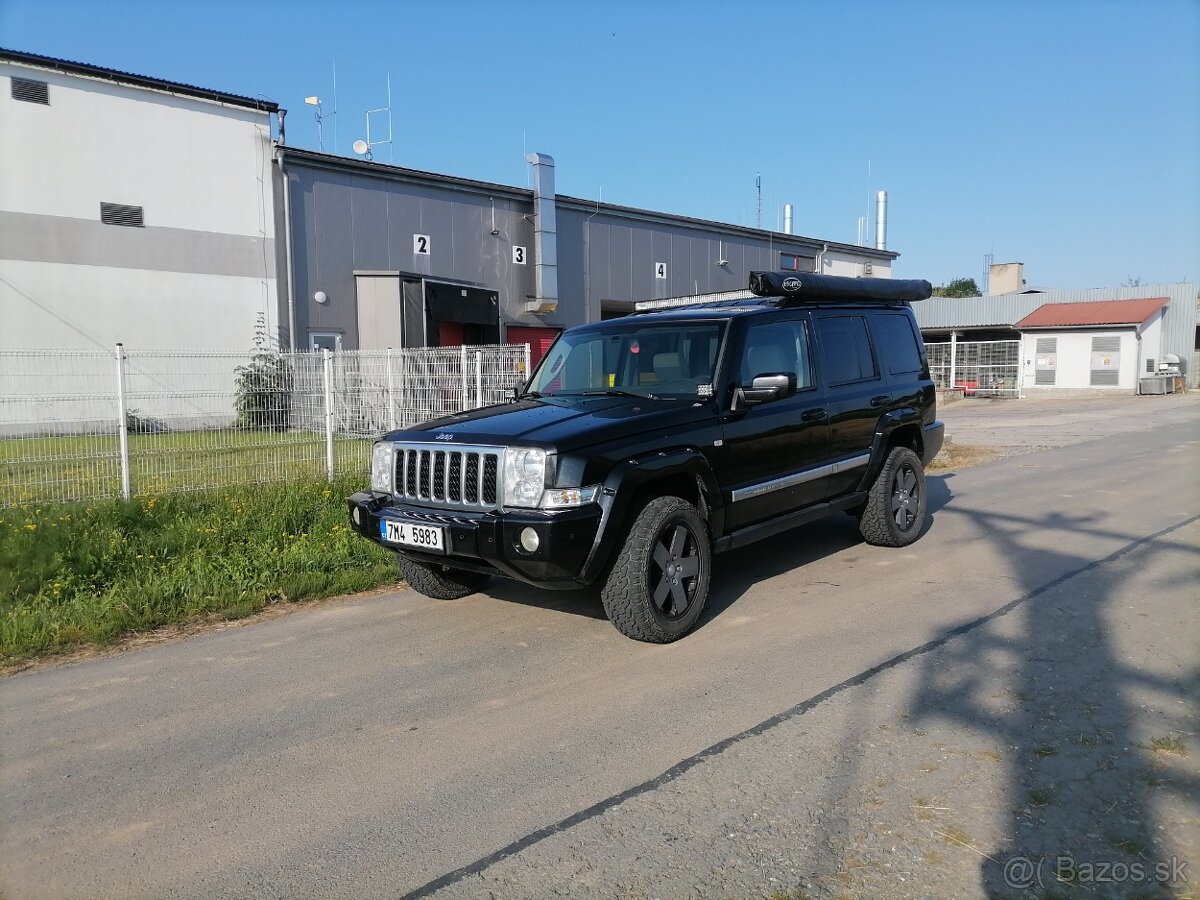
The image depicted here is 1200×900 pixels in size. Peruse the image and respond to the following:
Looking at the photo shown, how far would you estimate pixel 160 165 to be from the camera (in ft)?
59.0

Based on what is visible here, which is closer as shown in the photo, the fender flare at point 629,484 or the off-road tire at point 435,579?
the fender flare at point 629,484

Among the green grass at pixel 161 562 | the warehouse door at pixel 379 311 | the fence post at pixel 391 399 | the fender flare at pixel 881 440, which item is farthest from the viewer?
the warehouse door at pixel 379 311

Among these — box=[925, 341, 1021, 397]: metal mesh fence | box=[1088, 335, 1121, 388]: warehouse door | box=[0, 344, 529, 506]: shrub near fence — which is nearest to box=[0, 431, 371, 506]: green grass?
box=[0, 344, 529, 506]: shrub near fence

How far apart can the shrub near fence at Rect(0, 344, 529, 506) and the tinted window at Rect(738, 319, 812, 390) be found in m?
5.01

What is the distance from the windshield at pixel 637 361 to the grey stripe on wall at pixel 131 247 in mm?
14467

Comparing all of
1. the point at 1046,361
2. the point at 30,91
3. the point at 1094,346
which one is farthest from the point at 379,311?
the point at 1094,346

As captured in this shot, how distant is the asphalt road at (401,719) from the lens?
3027mm

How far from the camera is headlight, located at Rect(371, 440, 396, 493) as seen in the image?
18.4 feet

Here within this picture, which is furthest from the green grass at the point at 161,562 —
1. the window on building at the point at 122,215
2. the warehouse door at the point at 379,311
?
the window on building at the point at 122,215

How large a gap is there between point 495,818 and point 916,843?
1.46 m

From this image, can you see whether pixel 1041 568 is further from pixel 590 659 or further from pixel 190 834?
pixel 190 834

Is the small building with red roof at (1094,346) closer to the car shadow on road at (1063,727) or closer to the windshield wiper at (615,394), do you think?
the car shadow on road at (1063,727)

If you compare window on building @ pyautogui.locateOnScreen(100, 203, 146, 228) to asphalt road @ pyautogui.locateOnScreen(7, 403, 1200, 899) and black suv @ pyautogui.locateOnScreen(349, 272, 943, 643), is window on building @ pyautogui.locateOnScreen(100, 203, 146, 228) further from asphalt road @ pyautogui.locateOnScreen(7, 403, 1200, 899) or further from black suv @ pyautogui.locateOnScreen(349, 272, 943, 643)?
asphalt road @ pyautogui.locateOnScreen(7, 403, 1200, 899)

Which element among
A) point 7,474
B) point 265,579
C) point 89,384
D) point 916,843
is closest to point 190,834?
point 916,843
